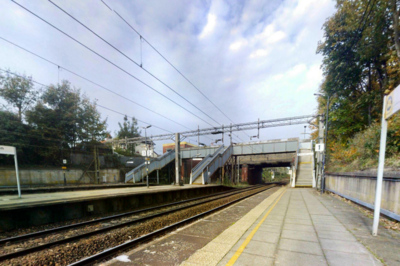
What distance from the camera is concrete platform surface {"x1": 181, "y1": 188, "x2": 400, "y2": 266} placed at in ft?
10.8

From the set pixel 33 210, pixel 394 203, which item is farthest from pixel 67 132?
pixel 394 203

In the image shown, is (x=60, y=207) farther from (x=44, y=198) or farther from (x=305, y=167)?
(x=305, y=167)

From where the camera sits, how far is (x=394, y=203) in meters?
5.16

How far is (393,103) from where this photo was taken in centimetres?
368

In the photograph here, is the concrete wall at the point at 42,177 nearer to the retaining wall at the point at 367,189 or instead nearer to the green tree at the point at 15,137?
the green tree at the point at 15,137

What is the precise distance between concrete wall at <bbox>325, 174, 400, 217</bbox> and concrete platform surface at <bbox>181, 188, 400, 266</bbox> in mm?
820

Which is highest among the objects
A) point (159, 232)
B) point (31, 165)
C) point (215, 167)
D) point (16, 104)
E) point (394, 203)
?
point (16, 104)

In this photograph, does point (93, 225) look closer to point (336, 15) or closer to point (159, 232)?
point (159, 232)

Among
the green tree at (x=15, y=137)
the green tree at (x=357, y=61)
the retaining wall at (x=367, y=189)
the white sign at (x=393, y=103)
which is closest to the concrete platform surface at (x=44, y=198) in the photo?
the white sign at (x=393, y=103)

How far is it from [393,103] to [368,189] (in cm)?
515

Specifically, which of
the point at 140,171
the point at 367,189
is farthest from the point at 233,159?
the point at 367,189

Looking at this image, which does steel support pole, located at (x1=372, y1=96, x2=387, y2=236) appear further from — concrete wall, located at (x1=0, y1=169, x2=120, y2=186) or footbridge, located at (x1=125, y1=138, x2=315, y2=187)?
concrete wall, located at (x1=0, y1=169, x2=120, y2=186)

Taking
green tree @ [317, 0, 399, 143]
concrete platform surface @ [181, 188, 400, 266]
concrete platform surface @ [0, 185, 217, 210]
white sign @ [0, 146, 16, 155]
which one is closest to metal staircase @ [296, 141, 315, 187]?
green tree @ [317, 0, 399, 143]

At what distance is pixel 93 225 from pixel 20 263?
3.17 meters
